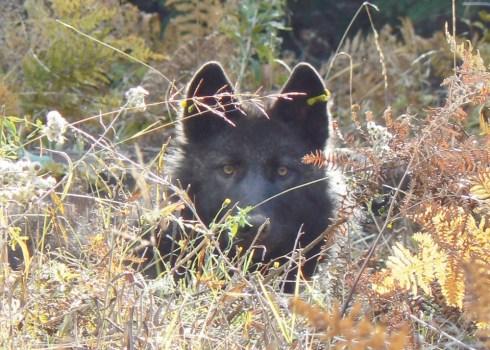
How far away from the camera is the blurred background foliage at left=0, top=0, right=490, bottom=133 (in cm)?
905

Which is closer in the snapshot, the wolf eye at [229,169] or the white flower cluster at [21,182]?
the white flower cluster at [21,182]

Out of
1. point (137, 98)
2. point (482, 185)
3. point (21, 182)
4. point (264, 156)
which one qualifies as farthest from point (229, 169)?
point (21, 182)

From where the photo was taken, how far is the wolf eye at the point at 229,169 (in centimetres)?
661

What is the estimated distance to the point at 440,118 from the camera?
159 inches

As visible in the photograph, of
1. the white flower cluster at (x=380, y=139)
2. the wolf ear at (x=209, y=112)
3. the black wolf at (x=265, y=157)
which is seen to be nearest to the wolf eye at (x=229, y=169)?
the black wolf at (x=265, y=157)

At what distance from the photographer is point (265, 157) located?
260 inches

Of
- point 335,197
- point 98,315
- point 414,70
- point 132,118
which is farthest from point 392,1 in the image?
point 98,315

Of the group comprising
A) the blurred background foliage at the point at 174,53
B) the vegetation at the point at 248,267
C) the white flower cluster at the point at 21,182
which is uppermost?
the white flower cluster at the point at 21,182

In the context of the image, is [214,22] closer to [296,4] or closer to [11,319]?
[296,4]

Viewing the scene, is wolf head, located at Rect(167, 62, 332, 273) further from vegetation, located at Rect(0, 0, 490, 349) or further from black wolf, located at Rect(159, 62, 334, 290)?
vegetation, located at Rect(0, 0, 490, 349)

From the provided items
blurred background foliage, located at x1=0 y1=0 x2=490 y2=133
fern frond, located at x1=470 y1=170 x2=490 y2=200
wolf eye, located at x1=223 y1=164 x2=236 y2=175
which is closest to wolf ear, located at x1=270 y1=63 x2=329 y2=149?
wolf eye, located at x1=223 y1=164 x2=236 y2=175

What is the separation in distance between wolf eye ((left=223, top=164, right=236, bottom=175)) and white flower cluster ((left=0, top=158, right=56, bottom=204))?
9.70 feet

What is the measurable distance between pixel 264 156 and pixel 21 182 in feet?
10.3

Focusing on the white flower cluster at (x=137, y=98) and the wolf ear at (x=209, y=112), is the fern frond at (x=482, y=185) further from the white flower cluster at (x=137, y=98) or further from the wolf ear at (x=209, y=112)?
the wolf ear at (x=209, y=112)
